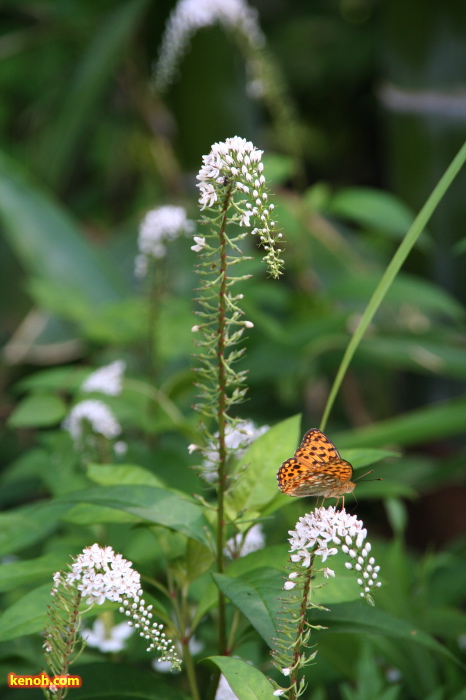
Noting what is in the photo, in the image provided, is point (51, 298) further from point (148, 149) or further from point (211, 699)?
point (148, 149)

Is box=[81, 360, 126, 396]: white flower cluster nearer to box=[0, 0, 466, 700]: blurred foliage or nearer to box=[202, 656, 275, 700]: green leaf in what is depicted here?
box=[0, 0, 466, 700]: blurred foliage

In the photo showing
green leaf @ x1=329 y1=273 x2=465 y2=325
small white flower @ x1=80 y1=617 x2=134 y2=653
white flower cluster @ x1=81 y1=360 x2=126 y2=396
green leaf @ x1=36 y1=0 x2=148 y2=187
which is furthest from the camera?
green leaf @ x1=36 y1=0 x2=148 y2=187

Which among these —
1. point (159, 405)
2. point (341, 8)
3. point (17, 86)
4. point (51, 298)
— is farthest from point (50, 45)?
point (159, 405)

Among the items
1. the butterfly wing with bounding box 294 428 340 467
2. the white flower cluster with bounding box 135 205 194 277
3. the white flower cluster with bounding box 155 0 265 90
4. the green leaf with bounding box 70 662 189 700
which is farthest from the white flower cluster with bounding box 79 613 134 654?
the white flower cluster with bounding box 155 0 265 90

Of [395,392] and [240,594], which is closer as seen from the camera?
[240,594]

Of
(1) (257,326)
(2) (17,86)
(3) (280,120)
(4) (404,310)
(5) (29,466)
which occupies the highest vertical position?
(2) (17,86)

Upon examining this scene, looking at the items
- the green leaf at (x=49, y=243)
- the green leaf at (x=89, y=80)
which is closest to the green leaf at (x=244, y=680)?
the green leaf at (x=49, y=243)

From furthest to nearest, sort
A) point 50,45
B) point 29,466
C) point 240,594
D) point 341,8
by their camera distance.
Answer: point 341,8
point 50,45
point 29,466
point 240,594

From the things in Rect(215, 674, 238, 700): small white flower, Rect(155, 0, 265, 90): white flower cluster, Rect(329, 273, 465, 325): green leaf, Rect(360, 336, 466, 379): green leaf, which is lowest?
Rect(215, 674, 238, 700): small white flower

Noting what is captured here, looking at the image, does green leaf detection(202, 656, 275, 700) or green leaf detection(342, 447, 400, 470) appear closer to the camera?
→ green leaf detection(202, 656, 275, 700)
